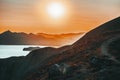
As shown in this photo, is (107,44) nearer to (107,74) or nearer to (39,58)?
(107,74)

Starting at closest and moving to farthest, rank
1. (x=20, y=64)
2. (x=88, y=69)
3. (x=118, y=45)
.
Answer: (x=88, y=69) < (x=118, y=45) < (x=20, y=64)

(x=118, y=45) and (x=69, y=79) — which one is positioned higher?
(x=118, y=45)

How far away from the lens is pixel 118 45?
72000 millimetres

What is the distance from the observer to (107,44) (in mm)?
75438

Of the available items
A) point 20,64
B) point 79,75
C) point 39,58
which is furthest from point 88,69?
point 20,64

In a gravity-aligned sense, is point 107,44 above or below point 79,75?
above

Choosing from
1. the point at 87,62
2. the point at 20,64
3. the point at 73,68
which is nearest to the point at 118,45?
the point at 87,62

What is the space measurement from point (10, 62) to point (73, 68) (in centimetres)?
9612

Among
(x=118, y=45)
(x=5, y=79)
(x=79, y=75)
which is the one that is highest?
(x=118, y=45)

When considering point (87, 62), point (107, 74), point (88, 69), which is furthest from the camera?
point (87, 62)

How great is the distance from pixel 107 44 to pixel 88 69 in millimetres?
21644

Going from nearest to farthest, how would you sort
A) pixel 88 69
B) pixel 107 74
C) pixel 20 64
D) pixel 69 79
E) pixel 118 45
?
1. pixel 107 74
2. pixel 69 79
3. pixel 88 69
4. pixel 118 45
5. pixel 20 64

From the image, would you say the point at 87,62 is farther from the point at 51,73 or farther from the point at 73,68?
the point at 51,73

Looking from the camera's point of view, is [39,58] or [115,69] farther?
[39,58]
